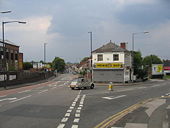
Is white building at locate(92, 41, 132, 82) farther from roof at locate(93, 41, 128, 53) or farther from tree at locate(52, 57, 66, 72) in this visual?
tree at locate(52, 57, 66, 72)

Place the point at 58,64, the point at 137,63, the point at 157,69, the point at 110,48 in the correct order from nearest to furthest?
the point at 110,48 → the point at 137,63 → the point at 157,69 → the point at 58,64

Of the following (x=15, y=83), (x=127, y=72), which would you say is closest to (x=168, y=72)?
(x=127, y=72)

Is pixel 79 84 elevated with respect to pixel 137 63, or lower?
lower

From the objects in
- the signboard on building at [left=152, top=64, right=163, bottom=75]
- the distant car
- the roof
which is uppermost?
the roof

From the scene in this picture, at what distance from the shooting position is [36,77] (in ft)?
208

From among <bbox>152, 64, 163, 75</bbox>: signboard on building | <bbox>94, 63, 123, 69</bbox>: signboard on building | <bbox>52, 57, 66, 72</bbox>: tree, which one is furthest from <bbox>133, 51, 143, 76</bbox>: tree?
<bbox>52, 57, 66, 72</bbox>: tree

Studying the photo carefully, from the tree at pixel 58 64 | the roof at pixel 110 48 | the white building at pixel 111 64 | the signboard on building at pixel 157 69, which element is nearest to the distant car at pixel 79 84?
the white building at pixel 111 64

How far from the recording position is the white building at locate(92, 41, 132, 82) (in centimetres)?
5166

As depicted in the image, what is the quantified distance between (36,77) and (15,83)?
18.1 m

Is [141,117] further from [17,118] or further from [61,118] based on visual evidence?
[17,118]

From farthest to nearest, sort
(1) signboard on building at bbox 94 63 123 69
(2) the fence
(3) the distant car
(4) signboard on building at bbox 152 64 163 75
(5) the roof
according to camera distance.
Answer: (4) signboard on building at bbox 152 64 163 75 → (5) the roof → (1) signboard on building at bbox 94 63 123 69 → (2) the fence → (3) the distant car

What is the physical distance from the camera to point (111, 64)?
52.2m

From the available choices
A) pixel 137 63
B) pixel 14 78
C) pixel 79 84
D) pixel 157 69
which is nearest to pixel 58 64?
pixel 157 69

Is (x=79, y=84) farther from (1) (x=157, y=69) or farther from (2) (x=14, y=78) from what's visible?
(1) (x=157, y=69)
